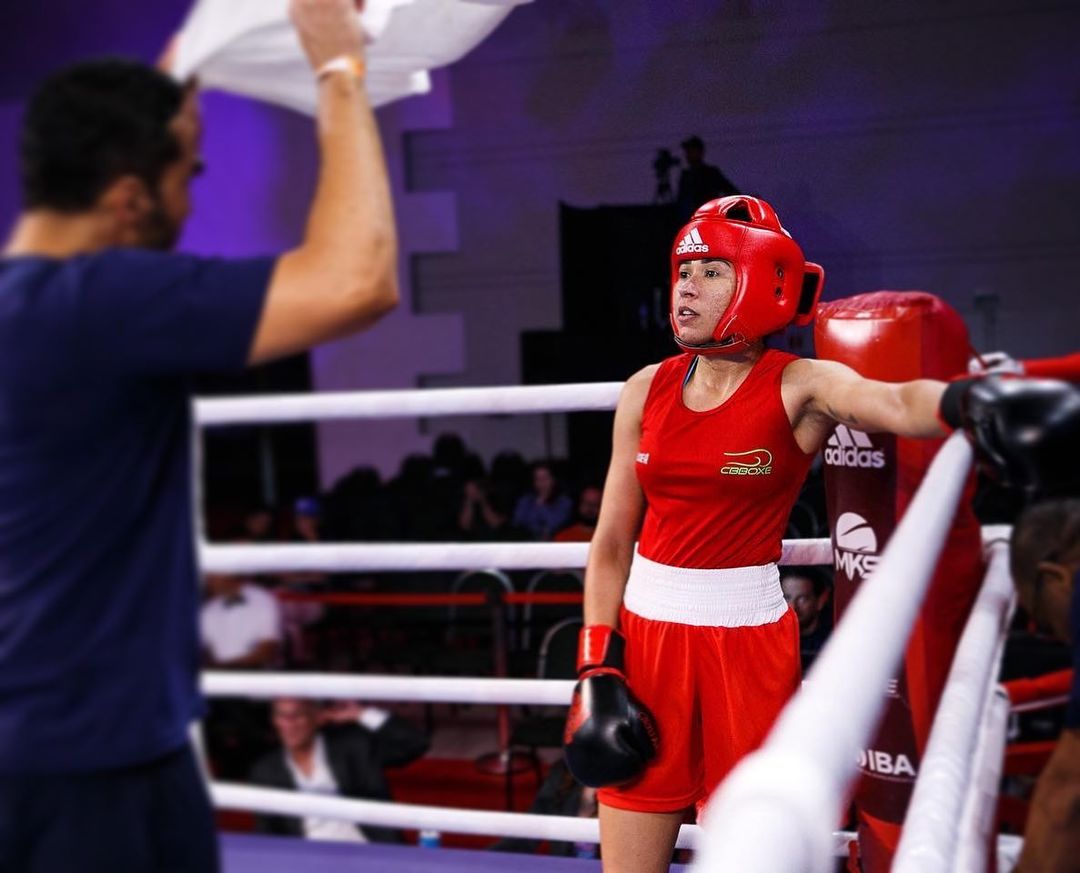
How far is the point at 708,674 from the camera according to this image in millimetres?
1090

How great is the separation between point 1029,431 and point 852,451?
56 centimetres

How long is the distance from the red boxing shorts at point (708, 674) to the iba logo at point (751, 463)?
0.11 m

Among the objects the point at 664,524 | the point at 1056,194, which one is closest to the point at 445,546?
the point at 664,524

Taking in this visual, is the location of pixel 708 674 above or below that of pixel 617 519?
below

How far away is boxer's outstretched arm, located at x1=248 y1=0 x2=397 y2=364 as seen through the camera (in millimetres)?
578

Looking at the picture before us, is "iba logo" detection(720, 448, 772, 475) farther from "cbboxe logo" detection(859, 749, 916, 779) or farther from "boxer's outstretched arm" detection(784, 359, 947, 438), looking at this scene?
"cbboxe logo" detection(859, 749, 916, 779)

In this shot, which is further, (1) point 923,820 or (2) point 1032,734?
(2) point 1032,734

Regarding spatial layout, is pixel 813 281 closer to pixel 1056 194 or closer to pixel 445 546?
pixel 445 546

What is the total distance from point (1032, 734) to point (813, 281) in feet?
6.93

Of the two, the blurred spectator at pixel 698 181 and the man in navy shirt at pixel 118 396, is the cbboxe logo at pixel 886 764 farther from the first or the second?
the man in navy shirt at pixel 118 396

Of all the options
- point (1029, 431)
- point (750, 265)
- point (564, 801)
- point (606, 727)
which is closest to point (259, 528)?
A: point (564, 801)

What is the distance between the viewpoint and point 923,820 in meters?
0.80

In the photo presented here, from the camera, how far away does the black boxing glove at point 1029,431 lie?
72 centimetres

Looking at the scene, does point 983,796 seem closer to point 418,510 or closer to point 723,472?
point 723,472
